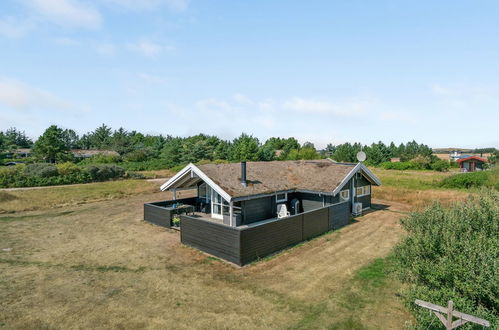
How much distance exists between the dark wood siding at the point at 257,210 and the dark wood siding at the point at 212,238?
388 cm

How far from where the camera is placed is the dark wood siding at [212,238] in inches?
501

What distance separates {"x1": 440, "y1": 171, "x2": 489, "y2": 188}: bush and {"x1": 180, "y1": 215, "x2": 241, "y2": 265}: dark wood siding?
113 ft

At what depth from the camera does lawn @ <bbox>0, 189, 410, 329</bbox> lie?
8633mm

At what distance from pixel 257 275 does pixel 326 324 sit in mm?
3896

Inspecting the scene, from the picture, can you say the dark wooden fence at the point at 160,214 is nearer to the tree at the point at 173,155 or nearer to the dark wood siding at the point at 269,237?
the dark wood siding at the point at 269,237

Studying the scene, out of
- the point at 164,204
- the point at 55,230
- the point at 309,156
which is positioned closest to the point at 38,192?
the point at 55,230

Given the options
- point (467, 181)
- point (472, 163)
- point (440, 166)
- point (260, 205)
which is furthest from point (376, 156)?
point (260, 205)

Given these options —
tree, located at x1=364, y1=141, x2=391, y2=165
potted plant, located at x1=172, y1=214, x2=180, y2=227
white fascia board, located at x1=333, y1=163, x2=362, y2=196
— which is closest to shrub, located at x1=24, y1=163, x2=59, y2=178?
potted plant, located at x1=172, y1=214, x2=180, y2=227

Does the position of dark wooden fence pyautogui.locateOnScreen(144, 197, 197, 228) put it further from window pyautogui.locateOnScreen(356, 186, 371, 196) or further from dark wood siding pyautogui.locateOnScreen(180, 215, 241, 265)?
window pyautogui.locateOnScreen(356, 186, 371, 196)

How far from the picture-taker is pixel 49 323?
331 inches

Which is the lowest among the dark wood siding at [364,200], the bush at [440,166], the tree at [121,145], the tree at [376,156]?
the dark wood siding at [364,200]

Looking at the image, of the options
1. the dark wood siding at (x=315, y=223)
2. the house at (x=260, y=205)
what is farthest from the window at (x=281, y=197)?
the dark wood siding at (x=315, y=223)

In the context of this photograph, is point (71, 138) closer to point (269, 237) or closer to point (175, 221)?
point (175, 221)

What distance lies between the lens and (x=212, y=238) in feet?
45.1
